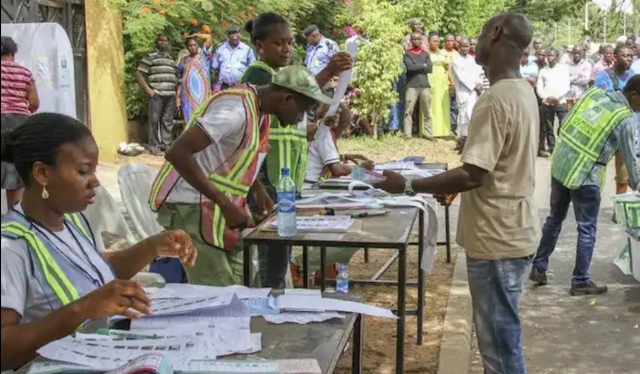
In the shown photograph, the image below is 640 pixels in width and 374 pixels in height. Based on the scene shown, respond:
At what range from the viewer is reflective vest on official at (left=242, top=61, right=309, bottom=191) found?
4.87m

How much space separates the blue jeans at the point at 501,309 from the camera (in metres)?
3.54

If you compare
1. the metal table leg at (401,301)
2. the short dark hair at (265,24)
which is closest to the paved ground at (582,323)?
the metal table leg at (401,301)

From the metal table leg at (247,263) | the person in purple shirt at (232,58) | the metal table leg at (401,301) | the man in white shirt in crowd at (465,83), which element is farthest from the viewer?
the man in white shirt in crowd at (465,83)

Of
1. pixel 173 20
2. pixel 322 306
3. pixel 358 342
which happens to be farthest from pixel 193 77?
pixel 322 306

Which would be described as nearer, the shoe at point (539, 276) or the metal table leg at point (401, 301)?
the metal table leg at point (401, 301)

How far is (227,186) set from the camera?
3.93m

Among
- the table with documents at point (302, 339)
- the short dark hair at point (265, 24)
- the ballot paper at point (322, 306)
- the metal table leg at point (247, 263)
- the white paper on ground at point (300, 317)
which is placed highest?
the short dark hair at point (265, 24)

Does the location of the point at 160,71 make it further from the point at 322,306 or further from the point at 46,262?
the point at 46,262

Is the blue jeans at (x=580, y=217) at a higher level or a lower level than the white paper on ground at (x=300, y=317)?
lower

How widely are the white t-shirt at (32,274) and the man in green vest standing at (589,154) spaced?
14.6ft

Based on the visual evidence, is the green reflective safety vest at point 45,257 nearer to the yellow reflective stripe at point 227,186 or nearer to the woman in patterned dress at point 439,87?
the yellow reflective stripe at point 227,186

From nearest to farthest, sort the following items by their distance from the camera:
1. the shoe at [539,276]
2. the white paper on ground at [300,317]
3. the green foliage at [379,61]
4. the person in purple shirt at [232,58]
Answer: the white paper on ground at [300,317], the shoe at [539,276], the person in purple shirt at [232,58], the green foliage at [379,61]

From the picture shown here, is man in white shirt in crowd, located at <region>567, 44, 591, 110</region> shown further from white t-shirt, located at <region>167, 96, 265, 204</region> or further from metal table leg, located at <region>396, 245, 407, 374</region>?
white t-shirt, located at <region>167, 96, 265, 204</region>

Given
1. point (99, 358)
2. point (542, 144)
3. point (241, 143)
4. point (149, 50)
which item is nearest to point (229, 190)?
point (241, 143)
